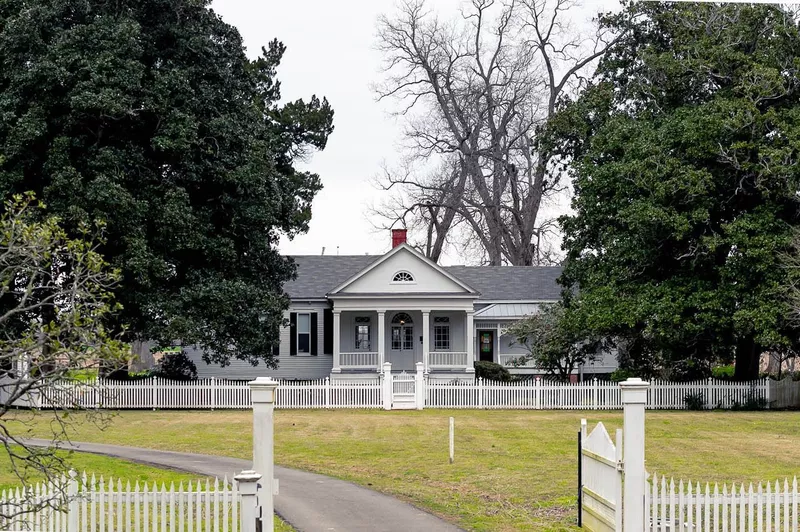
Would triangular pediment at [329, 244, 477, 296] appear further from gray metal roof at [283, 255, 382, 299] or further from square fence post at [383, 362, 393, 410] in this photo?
square fence post at [383, 362, 393, 410]

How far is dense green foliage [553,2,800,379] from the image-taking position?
3231 centimetres

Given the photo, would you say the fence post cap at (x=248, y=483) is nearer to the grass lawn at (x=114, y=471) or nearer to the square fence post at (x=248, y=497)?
the square fence post at (x=248, y=497)

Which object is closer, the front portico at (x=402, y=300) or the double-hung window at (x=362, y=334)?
the front portico at (x=402, y=300)

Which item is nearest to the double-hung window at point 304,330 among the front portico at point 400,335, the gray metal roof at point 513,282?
the front portico at point 400,335

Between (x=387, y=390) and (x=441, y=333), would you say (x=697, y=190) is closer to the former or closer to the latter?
(x=387, y=390)

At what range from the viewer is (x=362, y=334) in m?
45.8

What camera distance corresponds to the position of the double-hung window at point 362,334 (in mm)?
45688

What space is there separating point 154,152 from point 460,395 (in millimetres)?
12419

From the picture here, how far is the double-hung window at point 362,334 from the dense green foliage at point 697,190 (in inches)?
442

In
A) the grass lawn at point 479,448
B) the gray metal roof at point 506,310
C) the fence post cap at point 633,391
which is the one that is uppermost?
the gray metal roof at point 506,310

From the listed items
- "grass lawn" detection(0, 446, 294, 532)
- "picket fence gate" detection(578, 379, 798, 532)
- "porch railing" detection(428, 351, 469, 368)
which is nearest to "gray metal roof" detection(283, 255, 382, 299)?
"porch railing" detection(428, 351, 469, 368)

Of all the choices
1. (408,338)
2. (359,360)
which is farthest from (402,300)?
(408,338)

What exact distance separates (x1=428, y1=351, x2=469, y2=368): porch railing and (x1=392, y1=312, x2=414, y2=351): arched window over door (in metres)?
2.28

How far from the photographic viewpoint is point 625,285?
114 ft
